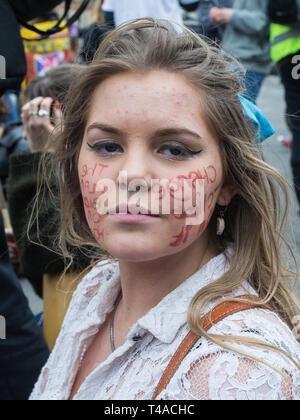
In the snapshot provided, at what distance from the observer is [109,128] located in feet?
4.53

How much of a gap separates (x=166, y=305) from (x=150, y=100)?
0.54 metres

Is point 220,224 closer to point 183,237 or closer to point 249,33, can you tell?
point 183,237

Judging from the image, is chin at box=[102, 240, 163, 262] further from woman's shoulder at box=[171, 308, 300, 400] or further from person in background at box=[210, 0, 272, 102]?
person in background at box=[210, 0, 272, 102]

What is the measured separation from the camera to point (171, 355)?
49.6 inches

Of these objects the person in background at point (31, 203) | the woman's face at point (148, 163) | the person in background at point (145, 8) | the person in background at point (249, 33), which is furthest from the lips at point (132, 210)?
the person in background at point (249, 33)

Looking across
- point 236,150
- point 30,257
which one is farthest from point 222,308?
point 30,257

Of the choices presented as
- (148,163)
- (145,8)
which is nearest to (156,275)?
(148,163)

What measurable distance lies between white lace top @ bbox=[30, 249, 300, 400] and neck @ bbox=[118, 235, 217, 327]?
0.05m

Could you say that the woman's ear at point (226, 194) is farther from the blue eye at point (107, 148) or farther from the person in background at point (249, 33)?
the person in background at point (249, 33)

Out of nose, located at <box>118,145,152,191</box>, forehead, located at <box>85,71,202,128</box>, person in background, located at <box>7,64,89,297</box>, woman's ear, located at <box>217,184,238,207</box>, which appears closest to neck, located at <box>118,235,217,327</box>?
woman's ear, located at <box>217,184,238,207</box>

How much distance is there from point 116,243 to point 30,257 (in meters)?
1.19
